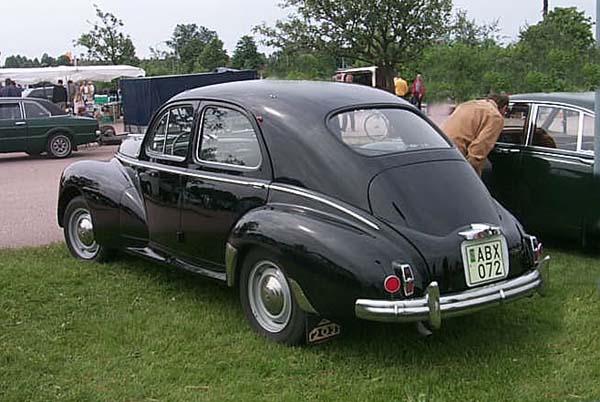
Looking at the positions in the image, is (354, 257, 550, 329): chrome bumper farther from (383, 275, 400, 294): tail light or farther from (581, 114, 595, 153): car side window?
(581, 114, 595, 153): car side window

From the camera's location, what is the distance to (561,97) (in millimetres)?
7078

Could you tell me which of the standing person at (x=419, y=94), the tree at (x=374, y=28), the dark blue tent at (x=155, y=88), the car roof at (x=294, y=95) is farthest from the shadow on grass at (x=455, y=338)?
the tree at (x=374, y=28)

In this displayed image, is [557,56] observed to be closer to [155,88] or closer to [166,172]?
[166,172]

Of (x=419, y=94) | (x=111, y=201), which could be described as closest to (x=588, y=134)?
(x=111, y=201)

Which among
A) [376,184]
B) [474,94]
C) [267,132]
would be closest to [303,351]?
[376,184]

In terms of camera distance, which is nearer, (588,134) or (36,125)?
(588,134)

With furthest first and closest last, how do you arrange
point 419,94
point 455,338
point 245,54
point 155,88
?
point 245,54 < point 155,88 < point 419,94 < point 455,338

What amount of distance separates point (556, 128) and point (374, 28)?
54.1ft

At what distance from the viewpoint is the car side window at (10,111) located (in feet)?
53.5

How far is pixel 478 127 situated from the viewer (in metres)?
7.27

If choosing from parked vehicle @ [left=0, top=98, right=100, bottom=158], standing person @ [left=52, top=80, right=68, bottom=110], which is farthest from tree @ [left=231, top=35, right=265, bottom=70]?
parked vehicle @ [left=0, top=98, right=100, bottom=158]

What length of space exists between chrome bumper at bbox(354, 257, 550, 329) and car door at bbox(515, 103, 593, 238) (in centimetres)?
257

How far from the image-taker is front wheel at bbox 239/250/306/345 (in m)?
4.69

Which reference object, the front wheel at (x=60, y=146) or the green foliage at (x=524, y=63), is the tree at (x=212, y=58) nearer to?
the front wheel at (x=60, y=146)
